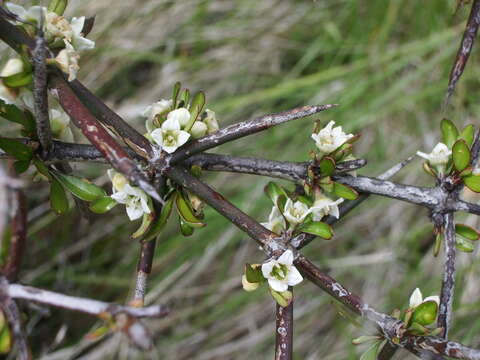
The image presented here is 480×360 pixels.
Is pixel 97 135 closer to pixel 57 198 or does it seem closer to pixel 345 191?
pixel 57 198

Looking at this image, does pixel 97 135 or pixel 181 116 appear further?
pixel 181 116

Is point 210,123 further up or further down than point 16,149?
further down

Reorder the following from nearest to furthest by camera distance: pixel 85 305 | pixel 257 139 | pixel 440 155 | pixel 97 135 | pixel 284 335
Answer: pixel 85 305, pixel 97 135, pixel 284 335, pixel 440 155, pixel 257 139

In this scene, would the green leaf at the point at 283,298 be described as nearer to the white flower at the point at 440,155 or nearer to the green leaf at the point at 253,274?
the green leaf at the point at 253,274

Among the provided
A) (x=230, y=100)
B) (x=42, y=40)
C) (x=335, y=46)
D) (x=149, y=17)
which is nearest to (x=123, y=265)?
(x=230, y=100)

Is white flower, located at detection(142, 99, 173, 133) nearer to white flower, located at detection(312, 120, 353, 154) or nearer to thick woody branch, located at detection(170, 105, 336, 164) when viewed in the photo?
thick woody branch, located at detection(170, 105, 336, 164)

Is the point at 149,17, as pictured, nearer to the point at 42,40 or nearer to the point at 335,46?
the point at 335,46

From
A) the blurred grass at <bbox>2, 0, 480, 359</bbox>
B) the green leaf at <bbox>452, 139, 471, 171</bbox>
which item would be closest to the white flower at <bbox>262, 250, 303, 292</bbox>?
the green leaf at <bbox>452, 139, 471, 171</bbox>

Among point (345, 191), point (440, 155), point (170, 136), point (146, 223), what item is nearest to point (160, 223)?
point (146, 223)
